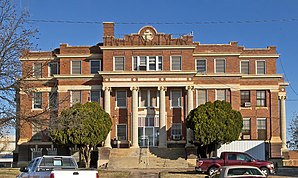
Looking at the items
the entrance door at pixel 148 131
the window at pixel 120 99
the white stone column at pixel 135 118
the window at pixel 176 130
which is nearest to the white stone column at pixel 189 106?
the window at pixel 176 130

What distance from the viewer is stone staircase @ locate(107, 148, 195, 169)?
53156 millimetres

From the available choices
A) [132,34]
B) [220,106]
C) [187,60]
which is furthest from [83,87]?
[220,106]

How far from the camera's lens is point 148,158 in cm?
5512

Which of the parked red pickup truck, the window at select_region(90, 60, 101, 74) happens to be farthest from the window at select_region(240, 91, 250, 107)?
the parked red pickup truck

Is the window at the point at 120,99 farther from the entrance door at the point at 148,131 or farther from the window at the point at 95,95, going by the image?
the entrance door at the point at 148,131

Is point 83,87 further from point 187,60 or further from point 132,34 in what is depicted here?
point 187,60

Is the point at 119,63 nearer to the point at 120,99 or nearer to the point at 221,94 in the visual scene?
the point at 120,99

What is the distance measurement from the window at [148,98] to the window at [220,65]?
7430mm

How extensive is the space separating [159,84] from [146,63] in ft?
8.81

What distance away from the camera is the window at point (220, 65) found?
61.3 metres

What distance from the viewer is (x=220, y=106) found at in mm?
54000

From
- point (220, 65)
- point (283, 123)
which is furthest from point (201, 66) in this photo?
point (283, 123)

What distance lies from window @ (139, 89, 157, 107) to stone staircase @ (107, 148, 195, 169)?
5236mm

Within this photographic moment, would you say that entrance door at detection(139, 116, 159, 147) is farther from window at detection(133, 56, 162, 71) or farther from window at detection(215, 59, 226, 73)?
window at detection(215, 59, 226, 73)
